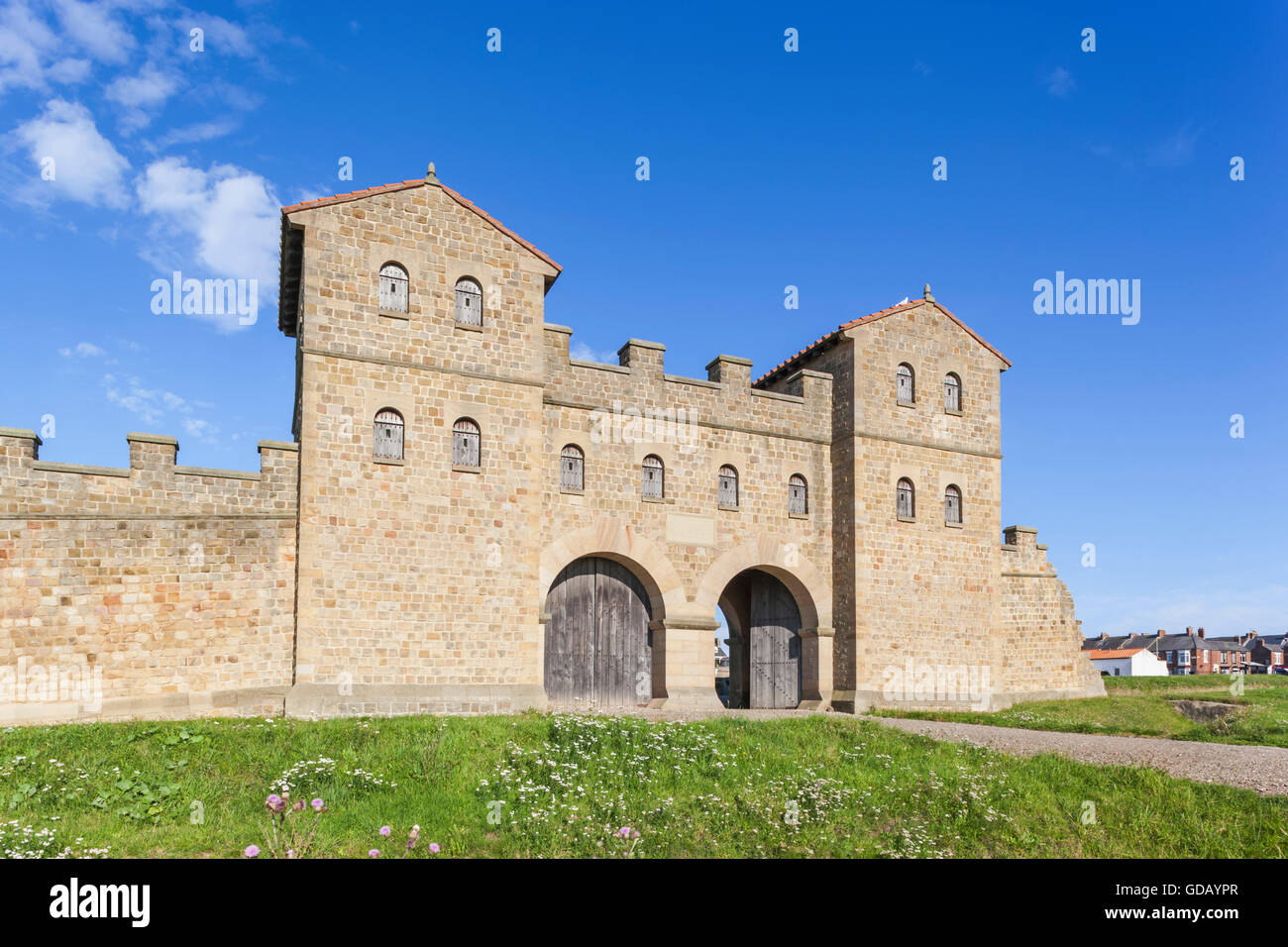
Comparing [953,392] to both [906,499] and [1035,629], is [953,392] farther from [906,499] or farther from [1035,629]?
[1035,629]

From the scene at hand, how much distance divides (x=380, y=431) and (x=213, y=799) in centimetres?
840

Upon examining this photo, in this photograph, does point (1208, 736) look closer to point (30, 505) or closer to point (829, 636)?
point (829, 636)

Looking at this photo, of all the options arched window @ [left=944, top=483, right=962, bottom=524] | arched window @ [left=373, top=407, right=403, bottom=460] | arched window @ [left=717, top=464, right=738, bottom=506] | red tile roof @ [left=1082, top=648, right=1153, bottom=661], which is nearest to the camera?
arched window @ [left=373, top=407, right=403, bottom=460]

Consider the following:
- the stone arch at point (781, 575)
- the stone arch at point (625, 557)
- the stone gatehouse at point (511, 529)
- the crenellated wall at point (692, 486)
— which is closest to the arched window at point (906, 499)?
the stone gatehouse at point (511, 529)

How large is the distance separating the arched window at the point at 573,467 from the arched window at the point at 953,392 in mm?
9696

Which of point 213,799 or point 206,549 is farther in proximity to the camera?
point 206,549

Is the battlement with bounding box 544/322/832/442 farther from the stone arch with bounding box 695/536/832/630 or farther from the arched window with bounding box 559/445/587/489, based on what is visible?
the stone arch with bounding box 695/536/832/630

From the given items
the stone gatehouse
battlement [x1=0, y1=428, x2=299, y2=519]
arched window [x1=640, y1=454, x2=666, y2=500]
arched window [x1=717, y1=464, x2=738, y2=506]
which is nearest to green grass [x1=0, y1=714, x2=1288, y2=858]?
the stone gatehouse

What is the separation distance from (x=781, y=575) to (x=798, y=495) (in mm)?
1888

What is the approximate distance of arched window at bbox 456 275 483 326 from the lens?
20.1m

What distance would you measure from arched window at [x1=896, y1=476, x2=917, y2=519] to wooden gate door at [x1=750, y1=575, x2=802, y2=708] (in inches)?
132

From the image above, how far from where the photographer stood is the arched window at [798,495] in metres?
23.6

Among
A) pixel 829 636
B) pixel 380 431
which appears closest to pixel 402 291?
pixel 380 431
